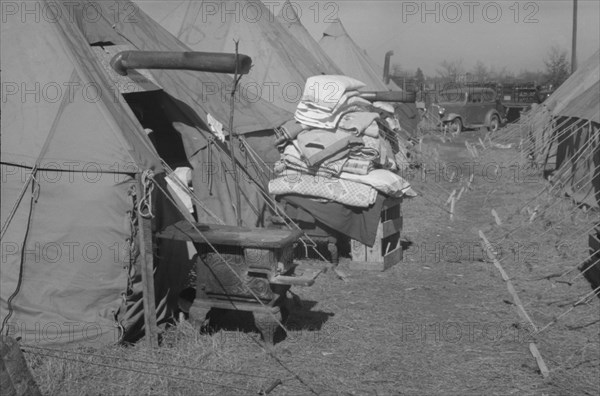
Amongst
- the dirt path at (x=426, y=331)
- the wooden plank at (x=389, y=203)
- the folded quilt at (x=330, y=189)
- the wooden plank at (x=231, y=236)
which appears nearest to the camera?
the dirt path at (x=426, y=331)

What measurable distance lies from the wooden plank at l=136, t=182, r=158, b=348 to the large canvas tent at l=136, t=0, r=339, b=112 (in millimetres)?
6572

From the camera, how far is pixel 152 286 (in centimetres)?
523

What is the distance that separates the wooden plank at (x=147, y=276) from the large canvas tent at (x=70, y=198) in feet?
0.32

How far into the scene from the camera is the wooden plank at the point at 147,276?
518cm

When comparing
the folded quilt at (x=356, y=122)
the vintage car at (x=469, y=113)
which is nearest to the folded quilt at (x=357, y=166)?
the folded quilt at (x=356, y=122)

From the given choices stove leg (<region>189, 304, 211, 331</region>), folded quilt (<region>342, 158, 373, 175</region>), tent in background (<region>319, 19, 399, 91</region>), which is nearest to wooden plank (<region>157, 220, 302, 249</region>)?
stove leg (<region>189, 304, 211, 331</region>)

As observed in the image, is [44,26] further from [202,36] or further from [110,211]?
[202,36]

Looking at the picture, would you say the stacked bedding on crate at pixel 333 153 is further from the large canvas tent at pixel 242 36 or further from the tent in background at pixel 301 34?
the tent in background at pixel 301 34

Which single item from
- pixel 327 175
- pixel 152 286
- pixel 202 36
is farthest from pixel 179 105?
pixel 202 36

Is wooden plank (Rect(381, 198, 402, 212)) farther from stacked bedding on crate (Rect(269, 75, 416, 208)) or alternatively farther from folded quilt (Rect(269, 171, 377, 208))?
folded quilt (Rect(269, 171, 377, 208))

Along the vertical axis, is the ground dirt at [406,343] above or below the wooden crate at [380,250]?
below

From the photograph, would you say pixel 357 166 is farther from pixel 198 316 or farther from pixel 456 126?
pixel 456 126

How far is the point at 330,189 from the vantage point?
773cm

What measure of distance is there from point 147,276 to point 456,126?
76.8 feet
